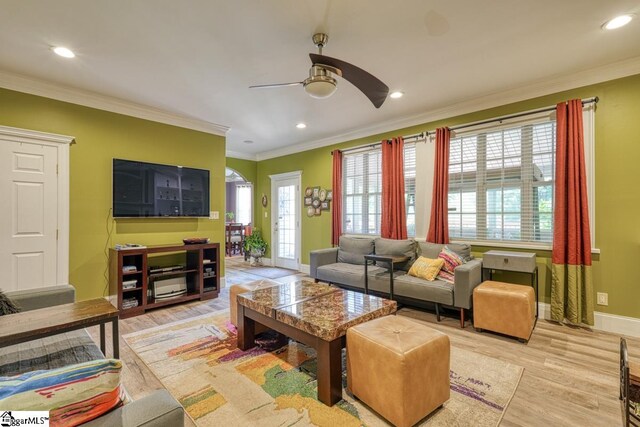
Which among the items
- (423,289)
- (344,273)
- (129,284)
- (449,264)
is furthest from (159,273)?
(449,264)

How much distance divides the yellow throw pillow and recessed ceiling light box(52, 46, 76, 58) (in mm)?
4279

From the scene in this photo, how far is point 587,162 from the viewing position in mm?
3246

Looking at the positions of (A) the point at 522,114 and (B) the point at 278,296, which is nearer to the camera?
(B) the point at 278,296

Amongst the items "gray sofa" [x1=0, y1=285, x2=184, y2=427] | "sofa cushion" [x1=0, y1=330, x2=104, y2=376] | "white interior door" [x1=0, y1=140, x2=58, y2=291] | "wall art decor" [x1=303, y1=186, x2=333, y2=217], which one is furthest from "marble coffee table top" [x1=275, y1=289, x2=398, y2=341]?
"wall art decor" [x1=303, y1=186, x2=333, y2=217]

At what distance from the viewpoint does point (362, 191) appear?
5395mm

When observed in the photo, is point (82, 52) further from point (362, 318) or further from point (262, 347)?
point (362, 318)

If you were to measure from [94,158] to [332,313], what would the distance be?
12.2 feet

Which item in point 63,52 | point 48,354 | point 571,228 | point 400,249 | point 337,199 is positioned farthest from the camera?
point 337,199

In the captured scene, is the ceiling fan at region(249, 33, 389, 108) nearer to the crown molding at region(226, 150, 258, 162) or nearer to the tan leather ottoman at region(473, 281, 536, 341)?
the tan leather ottoman at region(473, 281, 536, 341)

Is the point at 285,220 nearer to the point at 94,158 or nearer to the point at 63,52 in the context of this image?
the point at 94,158

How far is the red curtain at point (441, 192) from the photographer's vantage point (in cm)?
418

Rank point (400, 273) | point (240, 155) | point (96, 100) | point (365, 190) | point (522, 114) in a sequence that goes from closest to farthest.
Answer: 1. point (522, 114)
2. point (96, 100)
3. point (400, 273)
4. point (365, 190)
5. point (240, 155)

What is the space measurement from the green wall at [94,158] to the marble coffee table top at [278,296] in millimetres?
→ 2433

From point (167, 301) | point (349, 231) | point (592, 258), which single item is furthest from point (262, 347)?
point (592, 258)
